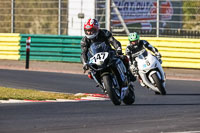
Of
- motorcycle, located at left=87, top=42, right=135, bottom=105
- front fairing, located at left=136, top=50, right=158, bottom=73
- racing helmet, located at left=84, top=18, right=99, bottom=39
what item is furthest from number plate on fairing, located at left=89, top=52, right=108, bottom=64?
front fairing, located at left=136, top=50, right=158, bottom=73

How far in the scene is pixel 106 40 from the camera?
11781 millimetres

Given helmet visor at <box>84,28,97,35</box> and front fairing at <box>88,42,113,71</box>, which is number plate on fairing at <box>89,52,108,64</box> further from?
helmet visor at <box>84,28,97,35</box>

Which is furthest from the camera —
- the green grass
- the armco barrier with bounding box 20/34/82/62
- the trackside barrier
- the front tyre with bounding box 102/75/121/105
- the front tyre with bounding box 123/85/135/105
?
the armco barrier with bounding box 20/34/82/62

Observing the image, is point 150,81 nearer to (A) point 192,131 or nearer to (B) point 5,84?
(B) point 5,84

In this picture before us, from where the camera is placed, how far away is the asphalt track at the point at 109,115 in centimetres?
800

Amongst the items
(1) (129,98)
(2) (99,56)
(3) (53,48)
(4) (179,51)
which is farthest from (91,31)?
(3) (53,48)

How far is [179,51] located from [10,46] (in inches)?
290

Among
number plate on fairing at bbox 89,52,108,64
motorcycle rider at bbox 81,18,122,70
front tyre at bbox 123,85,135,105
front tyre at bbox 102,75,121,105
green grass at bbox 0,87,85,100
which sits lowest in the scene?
green grass at bbox 0,87,85,100

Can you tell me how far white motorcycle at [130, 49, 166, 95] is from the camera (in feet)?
46.8

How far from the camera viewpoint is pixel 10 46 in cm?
2492

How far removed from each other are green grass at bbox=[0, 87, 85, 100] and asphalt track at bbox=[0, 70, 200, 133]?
1.05m

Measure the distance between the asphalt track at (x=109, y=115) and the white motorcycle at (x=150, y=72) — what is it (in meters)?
0.23

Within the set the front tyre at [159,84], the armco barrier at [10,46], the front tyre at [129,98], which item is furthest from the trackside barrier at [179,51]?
the front tyre at [129,98]

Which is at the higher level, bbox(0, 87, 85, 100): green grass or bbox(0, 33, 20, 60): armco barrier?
bbox(0, 33, 20, 60): armco barrier
